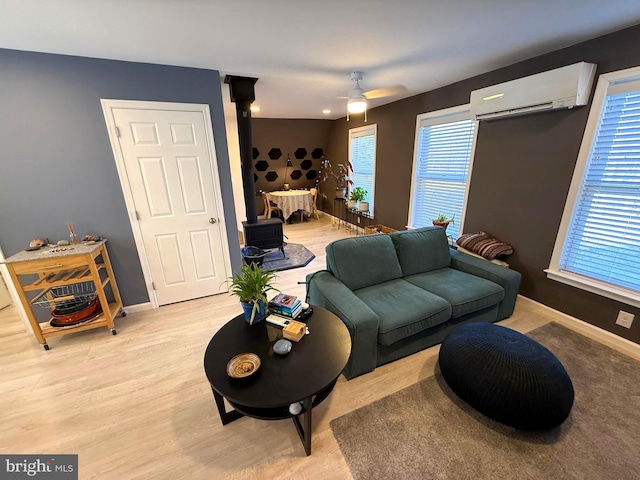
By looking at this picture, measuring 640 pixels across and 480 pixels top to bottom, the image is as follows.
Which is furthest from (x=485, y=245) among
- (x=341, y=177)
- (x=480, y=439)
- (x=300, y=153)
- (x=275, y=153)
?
(x=275, y=153)

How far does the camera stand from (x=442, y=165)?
3.52 m

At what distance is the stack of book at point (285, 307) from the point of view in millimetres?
1682

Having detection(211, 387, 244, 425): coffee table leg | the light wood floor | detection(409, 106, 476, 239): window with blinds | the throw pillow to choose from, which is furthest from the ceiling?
the light wood floor

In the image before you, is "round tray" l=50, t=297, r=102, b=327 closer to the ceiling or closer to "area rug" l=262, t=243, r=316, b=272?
"area rug" l=262, t=243, r=316, b=272

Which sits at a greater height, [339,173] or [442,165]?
[442,165]

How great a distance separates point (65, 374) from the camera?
1.95 metres

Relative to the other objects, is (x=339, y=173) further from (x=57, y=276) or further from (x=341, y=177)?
(x=57, y=276)

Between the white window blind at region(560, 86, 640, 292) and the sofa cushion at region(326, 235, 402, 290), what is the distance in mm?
1615

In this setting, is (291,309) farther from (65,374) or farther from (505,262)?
(505,262)

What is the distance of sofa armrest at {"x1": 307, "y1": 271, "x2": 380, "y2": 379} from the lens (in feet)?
5.57

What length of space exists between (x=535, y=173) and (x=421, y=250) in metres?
1.33

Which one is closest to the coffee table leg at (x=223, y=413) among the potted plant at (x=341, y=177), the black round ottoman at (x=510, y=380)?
the black round ottoman at (x=510, y=380)

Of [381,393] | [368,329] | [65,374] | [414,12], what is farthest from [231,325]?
[414,12]

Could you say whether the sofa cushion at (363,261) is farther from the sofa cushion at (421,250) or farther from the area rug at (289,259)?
the area rug at (289,259)
